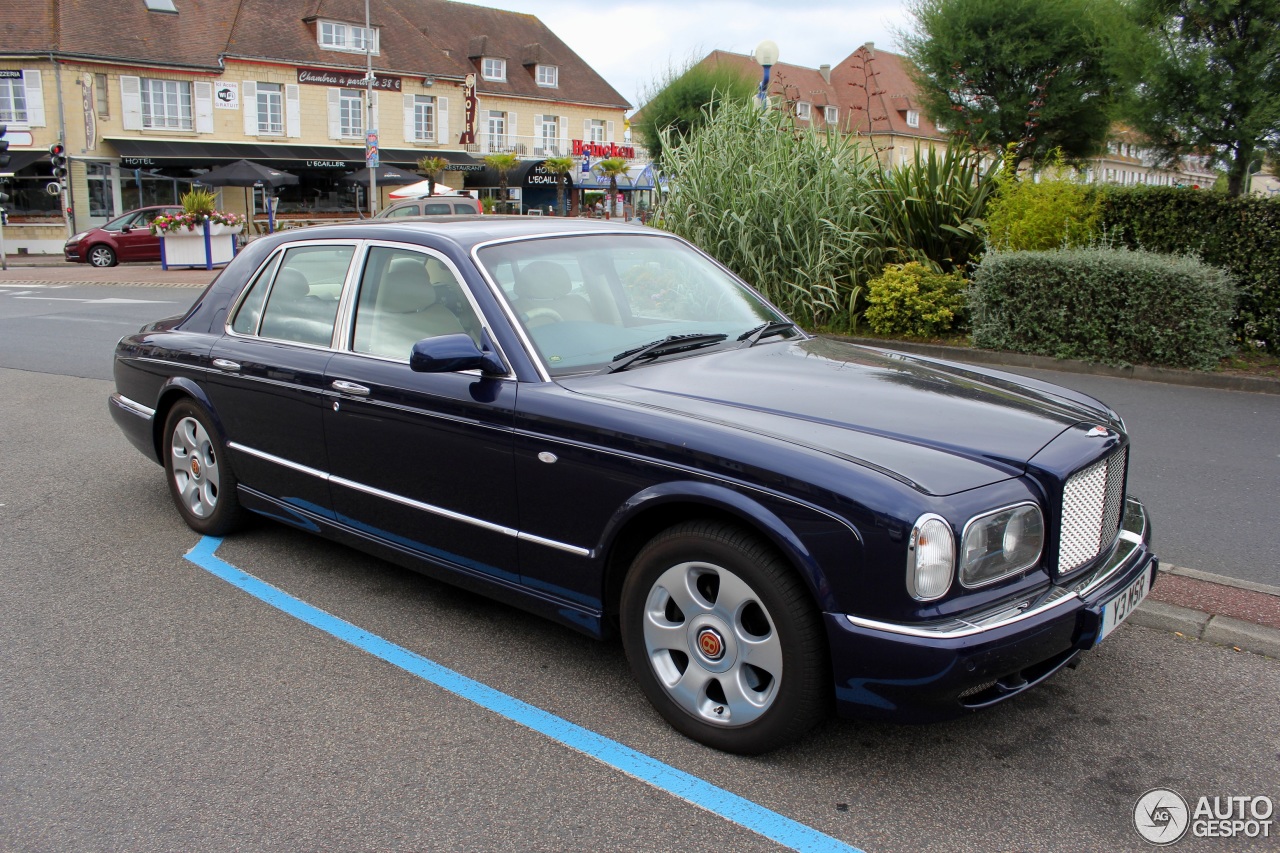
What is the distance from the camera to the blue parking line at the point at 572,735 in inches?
112

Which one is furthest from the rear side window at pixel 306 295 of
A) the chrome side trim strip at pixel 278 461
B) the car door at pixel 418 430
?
the chrome side trim strip at pixel 278 461

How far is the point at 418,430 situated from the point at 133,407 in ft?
8.65

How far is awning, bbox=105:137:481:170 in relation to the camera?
130 ft

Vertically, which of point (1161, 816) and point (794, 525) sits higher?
point (794, 525)

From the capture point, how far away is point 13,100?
3806 centimetres

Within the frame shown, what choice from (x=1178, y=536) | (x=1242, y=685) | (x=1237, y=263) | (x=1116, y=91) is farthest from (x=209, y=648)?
(x=1116, y=91)

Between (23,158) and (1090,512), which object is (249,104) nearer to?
(23,158)

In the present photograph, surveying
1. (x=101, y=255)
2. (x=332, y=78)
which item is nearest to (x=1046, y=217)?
(x=101, y=255)

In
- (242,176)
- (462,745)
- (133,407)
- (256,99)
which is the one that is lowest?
(462,745)

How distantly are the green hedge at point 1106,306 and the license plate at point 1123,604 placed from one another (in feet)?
24.3

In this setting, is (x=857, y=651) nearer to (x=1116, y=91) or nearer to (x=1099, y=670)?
(x=1099, y=670)

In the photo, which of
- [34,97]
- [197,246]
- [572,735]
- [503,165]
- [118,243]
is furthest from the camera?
[503,165]

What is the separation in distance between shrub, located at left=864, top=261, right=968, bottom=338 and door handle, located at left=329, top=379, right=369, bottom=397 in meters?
8.64

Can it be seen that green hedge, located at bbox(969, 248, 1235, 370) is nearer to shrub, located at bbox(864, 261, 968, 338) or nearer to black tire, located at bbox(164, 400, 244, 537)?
→ shrub, located at bbox(864, 261, 968, 338)
